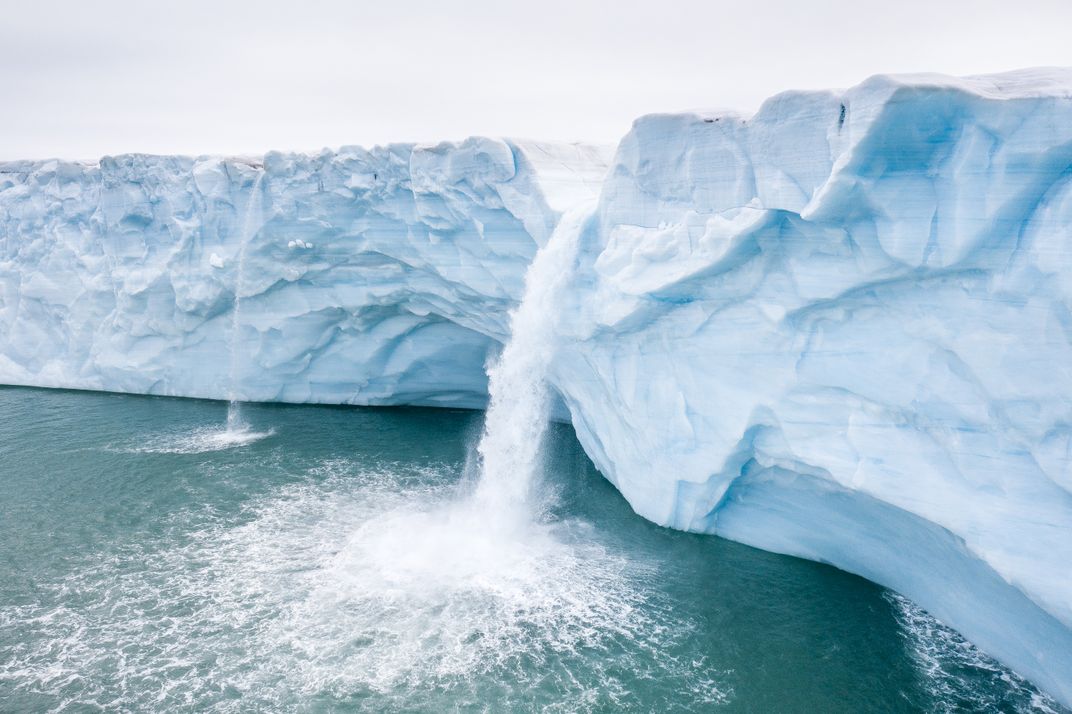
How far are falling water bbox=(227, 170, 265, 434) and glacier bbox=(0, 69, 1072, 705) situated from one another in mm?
85

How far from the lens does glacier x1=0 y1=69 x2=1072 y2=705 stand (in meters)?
6.18

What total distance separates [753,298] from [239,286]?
1100cm

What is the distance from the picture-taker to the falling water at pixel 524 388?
10.4 m

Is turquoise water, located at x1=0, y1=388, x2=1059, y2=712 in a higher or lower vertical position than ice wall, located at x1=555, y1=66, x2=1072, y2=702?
lower

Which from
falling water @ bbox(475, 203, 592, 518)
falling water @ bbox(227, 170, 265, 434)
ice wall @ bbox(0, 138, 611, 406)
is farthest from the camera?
falling water @ bbox(227, 170, 265, 434)

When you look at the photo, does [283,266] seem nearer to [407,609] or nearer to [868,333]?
[407,609]

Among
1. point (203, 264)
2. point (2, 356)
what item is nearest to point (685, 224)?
point (203, 264)

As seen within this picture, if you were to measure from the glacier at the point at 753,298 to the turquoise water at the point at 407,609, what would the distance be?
96 cm

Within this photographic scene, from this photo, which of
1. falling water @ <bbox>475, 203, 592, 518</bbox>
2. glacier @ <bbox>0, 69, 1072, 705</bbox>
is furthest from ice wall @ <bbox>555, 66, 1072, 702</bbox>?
falling water @ <bbox>475, 203, 592, 518</bbox>

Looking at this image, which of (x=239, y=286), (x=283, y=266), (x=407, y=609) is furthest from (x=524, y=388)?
(x=239, y=286)

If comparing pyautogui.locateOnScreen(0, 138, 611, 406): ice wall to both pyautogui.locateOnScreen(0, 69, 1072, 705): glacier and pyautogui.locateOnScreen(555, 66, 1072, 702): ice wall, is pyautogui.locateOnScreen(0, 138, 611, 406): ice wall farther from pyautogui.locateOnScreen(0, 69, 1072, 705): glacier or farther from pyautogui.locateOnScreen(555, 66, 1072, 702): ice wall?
pyautogui.locateOnScreen(555, 66, 1072, 702): ice wall

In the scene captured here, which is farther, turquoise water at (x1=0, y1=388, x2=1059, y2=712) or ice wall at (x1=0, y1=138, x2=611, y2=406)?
ice wall at (x1=0, y1=138, x2=611, y2=406)

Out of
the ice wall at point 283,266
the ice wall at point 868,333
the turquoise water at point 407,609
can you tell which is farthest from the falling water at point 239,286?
the ice wall at point 868,333

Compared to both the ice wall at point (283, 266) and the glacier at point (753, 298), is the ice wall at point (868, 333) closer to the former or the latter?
the glacier at point (753, 298)
